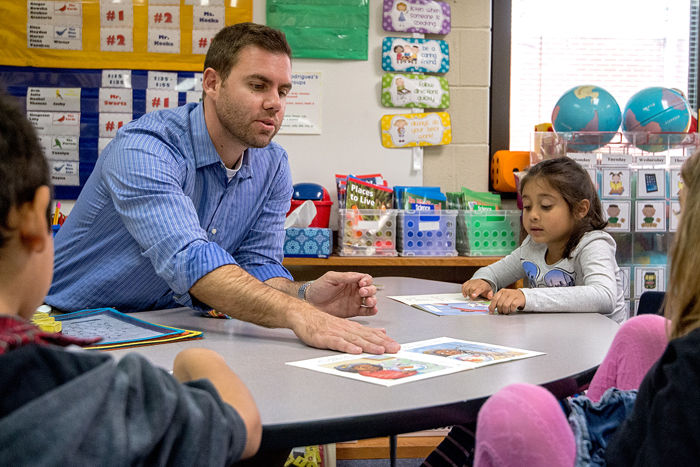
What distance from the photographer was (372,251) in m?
2.76

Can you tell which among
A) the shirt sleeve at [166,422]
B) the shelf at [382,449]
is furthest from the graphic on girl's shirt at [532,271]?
the shirt sleeve at [166,422]

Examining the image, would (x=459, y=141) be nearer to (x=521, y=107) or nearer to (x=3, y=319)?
(x=521, y=107)

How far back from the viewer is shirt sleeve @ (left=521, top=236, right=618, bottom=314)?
1612 millimetres

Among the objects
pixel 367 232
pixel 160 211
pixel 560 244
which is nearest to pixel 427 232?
pixel 367 232

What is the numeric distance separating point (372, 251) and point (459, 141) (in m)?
0.77

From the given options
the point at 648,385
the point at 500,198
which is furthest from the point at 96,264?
the point at 500,198

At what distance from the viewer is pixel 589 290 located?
169 centimetres

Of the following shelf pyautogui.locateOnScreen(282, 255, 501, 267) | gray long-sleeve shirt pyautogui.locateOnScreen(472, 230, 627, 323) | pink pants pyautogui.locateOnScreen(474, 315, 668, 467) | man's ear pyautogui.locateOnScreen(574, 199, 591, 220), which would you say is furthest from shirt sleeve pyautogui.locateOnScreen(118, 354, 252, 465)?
shelf pyautogui.locateOnScreen(282, 255, 501, 267)

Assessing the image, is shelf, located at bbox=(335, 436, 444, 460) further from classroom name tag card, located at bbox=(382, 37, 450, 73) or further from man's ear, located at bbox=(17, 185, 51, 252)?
man's ear, located at bbox=(17, 185, 51, 252)

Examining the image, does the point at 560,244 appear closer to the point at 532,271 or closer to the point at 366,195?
the point at 532,271

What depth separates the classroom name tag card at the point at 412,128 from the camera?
3.09 meters

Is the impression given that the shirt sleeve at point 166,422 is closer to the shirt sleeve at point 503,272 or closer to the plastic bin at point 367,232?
the shirt sleeve at point 503,272

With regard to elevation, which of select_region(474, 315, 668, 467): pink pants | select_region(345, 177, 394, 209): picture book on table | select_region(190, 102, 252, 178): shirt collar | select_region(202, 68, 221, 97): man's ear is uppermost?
select_region(202, 68, 221, 97): man's ear

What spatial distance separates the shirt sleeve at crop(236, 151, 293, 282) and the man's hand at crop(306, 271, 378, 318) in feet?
1.06
